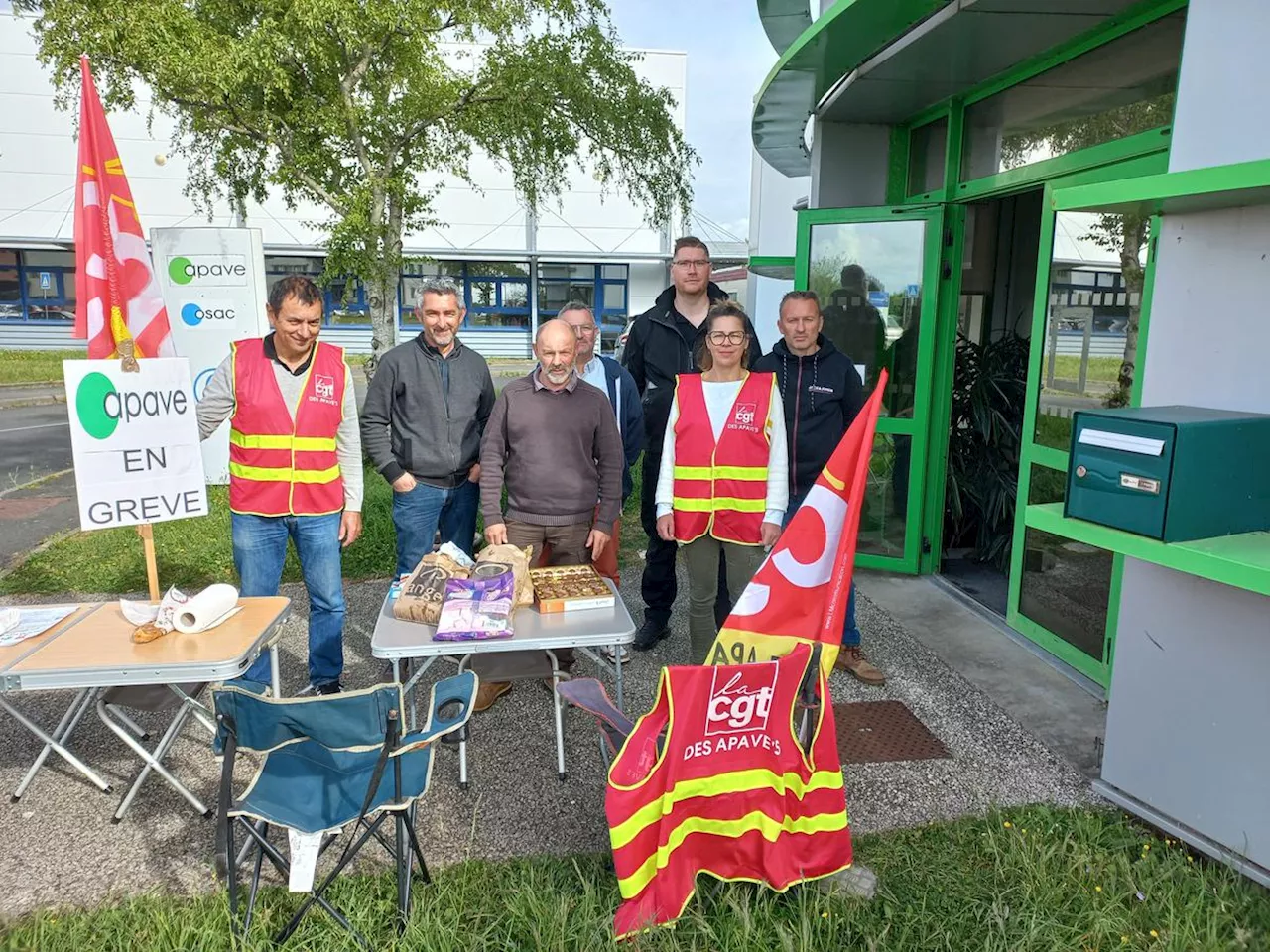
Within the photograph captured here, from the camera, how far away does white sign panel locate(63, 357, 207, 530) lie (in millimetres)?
3191

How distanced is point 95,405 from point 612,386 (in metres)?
2.49

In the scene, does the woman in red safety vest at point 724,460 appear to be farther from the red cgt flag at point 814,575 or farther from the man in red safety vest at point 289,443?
the man in red safety vest at point 289,443

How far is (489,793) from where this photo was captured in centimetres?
325

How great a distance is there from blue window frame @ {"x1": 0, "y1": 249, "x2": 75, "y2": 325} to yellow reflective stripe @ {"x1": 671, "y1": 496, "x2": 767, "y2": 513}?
27.0 meters

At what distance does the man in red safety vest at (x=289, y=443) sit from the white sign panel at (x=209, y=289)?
4.55 m

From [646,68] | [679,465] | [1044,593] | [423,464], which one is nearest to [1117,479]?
[679,465]

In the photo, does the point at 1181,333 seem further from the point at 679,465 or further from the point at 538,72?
the point at 538,72

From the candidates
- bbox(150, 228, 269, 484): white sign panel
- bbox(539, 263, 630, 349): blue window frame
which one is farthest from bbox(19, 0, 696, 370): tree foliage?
bbox(539, 263, 630, 349): blue window frame

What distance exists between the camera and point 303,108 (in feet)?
27.8

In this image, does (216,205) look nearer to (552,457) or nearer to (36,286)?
(36,286)

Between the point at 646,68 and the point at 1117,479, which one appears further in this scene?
the point at 646,68

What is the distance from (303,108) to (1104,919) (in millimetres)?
9179

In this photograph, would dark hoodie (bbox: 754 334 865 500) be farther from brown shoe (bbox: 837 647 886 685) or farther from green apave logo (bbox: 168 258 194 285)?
green apave logo (bbox: 168 258 194 285)

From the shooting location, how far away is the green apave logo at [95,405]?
3176 millimetres
